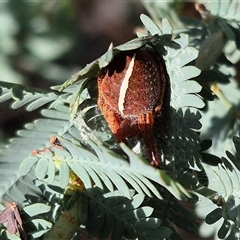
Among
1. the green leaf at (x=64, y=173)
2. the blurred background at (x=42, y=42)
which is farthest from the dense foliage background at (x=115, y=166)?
the blurred background at (x=42, y=42)

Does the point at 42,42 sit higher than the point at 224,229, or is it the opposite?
the point at 42,42

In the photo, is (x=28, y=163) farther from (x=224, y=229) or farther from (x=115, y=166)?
(x=224, y=229)

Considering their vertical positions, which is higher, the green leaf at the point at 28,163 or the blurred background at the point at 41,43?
the blurred background at the point at 41,43

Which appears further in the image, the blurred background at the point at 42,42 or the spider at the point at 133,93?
the blurred background at the point at 42,42

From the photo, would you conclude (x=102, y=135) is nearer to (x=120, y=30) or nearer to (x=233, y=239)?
(x=233, y=239)

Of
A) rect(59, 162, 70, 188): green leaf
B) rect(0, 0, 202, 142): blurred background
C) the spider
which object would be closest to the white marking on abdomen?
the spider

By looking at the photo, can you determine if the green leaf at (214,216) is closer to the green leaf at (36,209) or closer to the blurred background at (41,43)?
the green leaf at (36,209)

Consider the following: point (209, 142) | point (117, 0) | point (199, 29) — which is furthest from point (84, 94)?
point (117, 0)

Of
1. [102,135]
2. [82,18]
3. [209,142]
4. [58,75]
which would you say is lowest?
[209,142]

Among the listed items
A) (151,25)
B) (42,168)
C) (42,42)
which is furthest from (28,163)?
(42,42)
